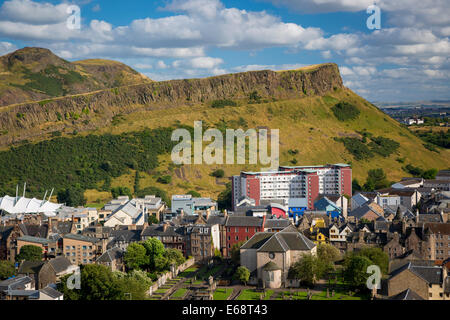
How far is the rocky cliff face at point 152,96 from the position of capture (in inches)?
5443

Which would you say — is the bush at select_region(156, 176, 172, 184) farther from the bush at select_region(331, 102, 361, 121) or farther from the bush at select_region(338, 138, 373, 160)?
the bush at select_region(331, 102, 361, 121)

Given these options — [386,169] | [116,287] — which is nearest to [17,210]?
[116,287]

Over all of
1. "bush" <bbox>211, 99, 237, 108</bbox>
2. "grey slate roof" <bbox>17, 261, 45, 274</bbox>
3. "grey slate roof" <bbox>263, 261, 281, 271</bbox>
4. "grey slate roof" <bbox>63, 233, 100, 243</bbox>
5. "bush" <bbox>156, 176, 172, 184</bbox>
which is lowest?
"grey slate roof" <bbox>17, 261, 45, 274</bbox>

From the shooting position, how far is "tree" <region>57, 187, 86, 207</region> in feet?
345

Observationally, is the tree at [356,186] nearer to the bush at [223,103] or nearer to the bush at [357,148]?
the bush at [357,148]

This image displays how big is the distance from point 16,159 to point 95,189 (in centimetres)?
2135

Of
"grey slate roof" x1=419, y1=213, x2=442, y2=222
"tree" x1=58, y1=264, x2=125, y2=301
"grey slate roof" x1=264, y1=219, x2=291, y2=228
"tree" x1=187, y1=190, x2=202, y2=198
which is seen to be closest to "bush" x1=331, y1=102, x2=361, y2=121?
"tree" x1=187, y1=190, x2=202, y2=198

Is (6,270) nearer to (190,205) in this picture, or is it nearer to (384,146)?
(190,205)

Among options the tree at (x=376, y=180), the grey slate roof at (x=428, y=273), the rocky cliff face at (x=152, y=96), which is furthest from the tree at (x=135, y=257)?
the rocky cliff face at (x=152, y=96)

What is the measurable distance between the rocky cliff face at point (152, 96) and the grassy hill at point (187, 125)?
0.28 metres

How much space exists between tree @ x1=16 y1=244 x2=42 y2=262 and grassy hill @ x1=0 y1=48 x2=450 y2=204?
4700cm

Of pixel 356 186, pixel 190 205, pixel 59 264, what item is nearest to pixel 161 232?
pixel 59 264

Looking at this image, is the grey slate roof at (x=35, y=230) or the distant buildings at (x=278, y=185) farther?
the distant buildings at (x=278, y=185)
